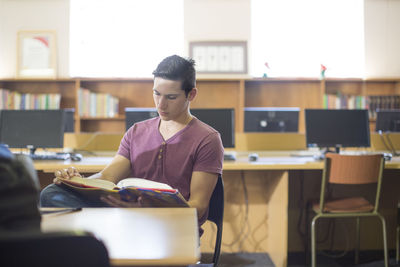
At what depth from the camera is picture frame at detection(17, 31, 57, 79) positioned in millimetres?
4797

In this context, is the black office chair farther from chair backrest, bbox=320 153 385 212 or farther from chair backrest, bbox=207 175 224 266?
chair backrest, bbox=320 153 385 212

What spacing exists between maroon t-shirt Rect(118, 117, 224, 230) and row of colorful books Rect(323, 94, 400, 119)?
11.5 feet

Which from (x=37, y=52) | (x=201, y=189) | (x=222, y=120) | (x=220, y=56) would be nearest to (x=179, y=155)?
(x=201, y=189)

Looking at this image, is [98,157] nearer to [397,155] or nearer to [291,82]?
[397,155]

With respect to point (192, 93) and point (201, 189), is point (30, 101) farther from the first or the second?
point (201, 189)

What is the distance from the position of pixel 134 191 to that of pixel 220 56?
3847 millimetres

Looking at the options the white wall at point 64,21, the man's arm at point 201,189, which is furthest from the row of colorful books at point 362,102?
the man's arm at point 201,189

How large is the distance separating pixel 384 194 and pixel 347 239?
45 centimetres

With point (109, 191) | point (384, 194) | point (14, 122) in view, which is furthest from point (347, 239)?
point (14, 122)

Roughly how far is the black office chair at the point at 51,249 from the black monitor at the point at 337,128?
237 centimetres

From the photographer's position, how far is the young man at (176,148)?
4.83 ft

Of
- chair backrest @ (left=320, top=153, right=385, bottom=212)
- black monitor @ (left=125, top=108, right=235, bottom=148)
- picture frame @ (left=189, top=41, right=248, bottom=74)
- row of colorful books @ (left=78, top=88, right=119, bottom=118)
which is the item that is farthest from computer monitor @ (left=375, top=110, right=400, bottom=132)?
row of colorful books @ (left=78, top=88, right=119, bottom=118)

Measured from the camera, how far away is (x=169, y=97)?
1.53 m

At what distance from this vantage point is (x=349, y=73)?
5.08 m
